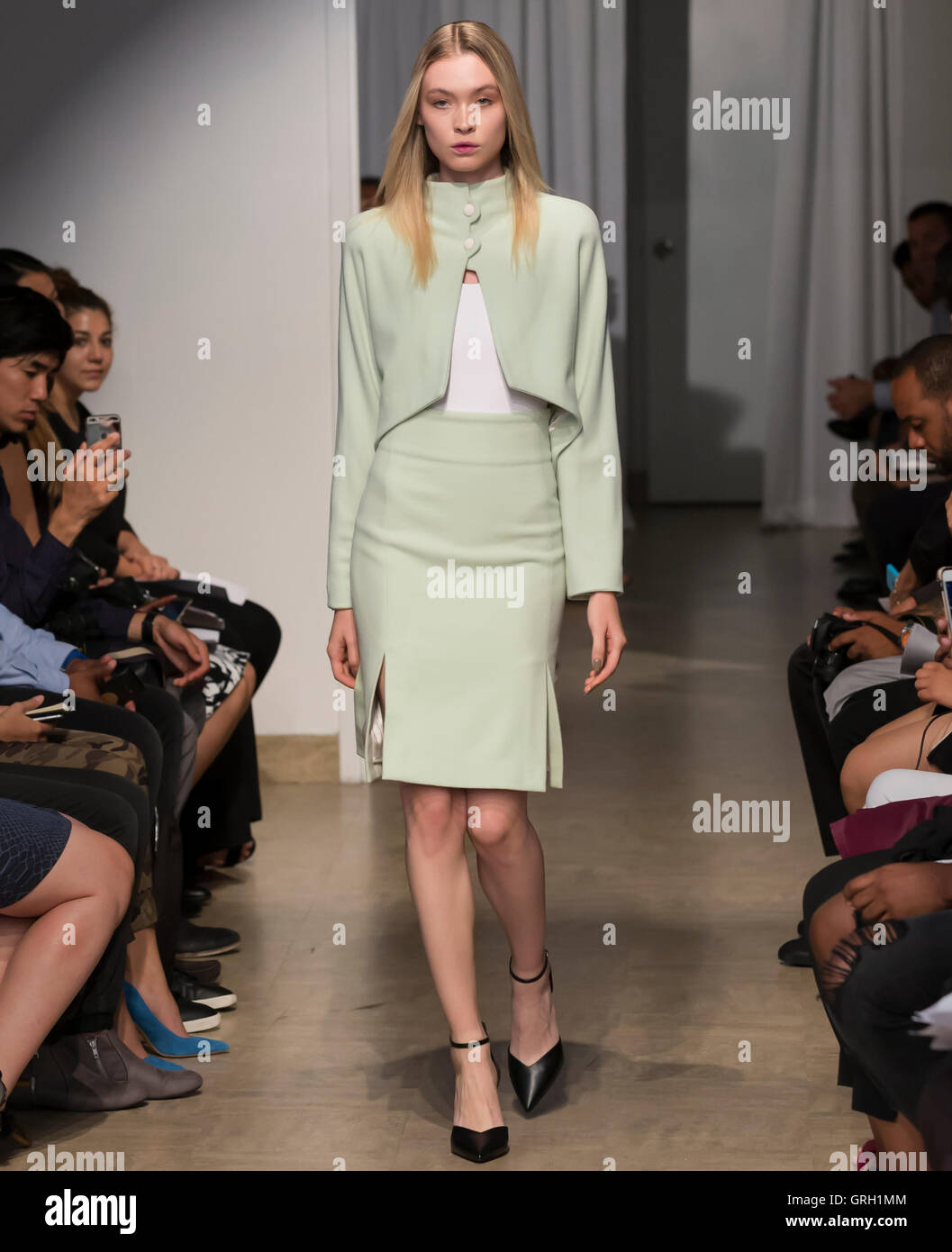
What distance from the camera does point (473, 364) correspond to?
7.54 ft

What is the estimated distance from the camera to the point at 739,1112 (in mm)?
2391

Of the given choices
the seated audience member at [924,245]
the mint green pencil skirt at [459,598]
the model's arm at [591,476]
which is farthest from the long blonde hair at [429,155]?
the seated audience member at [924,245]

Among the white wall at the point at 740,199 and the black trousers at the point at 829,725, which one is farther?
the white wall at the point at 740,199

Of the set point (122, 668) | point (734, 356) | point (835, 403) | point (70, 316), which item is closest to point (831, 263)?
point (734, 356)

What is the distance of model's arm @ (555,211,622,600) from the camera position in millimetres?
2344

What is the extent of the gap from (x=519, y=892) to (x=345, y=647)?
1.39ft

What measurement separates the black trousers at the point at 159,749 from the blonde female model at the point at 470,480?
0.52m

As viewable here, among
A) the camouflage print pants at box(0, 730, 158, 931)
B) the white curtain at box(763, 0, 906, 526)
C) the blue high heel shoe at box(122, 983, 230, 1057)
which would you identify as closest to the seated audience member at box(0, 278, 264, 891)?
the camouflage print pants at box(0, 730, 158, 931)

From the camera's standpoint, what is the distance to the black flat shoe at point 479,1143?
88.4 inches

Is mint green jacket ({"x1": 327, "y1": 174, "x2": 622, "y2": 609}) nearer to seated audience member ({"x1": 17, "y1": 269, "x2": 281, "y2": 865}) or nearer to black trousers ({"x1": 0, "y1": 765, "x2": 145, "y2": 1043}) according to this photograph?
black trousers ({"x1": 0, "y1": 765, "x2": 145, "y2": 1043})

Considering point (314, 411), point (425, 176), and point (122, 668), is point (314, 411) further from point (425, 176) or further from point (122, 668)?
point (425, 176)

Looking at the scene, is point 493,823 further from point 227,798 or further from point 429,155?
point 227,798

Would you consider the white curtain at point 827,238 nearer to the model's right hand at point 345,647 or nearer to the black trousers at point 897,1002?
the model's right hand at point 345,647

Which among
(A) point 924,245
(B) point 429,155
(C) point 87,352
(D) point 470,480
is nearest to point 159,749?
(D) point 470,480
